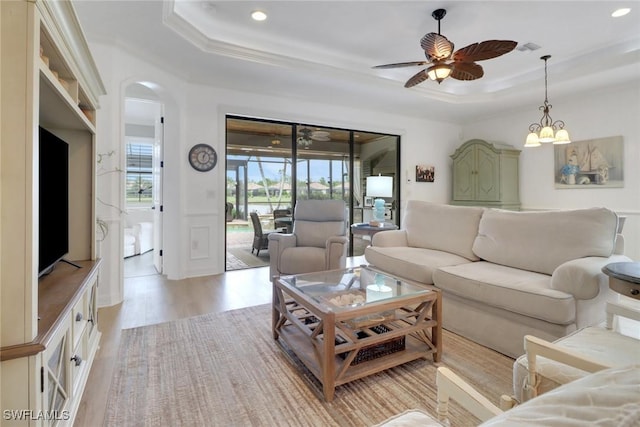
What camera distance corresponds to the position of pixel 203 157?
4.22m

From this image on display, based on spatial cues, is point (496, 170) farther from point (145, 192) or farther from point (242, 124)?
point (145, 192)

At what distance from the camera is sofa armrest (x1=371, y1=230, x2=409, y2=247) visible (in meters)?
3.52

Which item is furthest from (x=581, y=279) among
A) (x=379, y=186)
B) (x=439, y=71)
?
(x=379, y=186)

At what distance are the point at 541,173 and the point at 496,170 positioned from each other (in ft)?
2.41

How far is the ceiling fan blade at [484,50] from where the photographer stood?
2418mm

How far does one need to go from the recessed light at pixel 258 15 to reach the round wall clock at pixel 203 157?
1757mm

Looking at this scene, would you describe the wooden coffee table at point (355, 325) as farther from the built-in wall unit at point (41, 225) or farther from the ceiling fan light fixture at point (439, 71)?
the ceiling fan light fixture at point (439, 71)

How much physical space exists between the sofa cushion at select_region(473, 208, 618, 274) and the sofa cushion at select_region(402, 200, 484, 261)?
12 centimetres

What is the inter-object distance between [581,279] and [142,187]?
279 inches

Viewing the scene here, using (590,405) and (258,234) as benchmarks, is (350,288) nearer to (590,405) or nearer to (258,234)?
(590,405)

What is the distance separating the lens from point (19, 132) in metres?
1.01

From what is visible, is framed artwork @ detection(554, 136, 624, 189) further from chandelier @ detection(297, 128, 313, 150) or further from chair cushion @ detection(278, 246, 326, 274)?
chair cushion @ detection(278, 246, 326, 274)

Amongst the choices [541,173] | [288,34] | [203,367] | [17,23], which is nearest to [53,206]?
[17,23]

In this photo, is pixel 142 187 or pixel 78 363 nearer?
pixel 78 363
